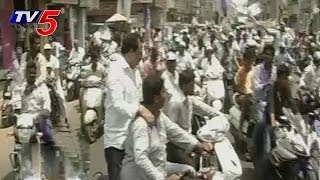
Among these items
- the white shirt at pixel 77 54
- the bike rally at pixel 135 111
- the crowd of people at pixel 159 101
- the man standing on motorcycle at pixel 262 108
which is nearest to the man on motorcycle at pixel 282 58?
the bike rally at pixel 135 111

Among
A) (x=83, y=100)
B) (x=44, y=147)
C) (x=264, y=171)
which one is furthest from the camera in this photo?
(x=83, y=100)

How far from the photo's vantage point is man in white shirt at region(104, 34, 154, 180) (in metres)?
4.55

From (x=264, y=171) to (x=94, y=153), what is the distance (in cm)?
304

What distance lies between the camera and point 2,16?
10094 mm

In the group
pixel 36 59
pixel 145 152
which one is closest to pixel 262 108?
pixel 36 59

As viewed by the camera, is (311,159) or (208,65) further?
(208,65)

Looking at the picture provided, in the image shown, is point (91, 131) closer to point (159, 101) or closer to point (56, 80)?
point (56, 80)

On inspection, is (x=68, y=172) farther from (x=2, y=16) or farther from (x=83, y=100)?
(x=2, y=16)

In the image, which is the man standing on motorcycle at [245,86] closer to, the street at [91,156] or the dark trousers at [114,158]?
the street at [91,156]

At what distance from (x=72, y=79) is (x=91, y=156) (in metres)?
4.05

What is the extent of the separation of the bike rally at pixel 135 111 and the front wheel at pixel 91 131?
1cm

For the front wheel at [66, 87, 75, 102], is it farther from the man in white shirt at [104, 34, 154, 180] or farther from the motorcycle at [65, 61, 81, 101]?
the man in white shirt at [104, 34, 154, 180]

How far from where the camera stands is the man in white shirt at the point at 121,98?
4.55 metres

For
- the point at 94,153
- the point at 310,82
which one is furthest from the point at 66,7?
the point at 310,82
